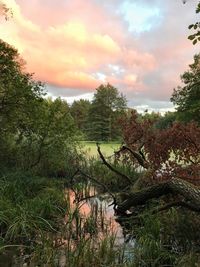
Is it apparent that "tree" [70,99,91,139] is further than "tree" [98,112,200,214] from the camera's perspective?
Yes

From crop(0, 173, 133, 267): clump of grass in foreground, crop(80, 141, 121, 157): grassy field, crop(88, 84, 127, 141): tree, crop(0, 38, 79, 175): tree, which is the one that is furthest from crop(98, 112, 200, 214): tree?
crop(88, 84, 127, 141): tree

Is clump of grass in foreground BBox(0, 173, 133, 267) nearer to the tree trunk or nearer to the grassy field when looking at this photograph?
the tree trunk

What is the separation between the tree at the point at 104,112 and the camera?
5740 cm

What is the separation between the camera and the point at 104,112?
59625 mm

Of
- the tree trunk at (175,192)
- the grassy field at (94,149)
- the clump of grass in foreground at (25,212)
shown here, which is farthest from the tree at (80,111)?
the tree trunk at (175,192)

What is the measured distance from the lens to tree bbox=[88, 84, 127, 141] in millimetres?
57397

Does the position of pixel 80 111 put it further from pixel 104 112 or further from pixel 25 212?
pixel 25 212

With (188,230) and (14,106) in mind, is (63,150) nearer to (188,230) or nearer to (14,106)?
(14,106)

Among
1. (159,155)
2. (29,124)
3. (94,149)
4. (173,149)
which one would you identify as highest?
(29,124)

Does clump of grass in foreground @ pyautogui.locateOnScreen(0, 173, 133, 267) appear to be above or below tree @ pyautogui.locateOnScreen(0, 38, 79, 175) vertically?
below

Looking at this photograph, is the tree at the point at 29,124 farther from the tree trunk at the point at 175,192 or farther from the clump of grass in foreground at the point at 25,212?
the tree trunk at the point at 175,192

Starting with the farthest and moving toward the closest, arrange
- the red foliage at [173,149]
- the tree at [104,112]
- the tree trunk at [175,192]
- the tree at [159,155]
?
the tree at [104,112] → the red foliage at [173,149] → the tree at [159,155] → the tree trunk at [175,192]

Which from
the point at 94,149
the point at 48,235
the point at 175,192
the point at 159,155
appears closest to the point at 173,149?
the point at 159,155

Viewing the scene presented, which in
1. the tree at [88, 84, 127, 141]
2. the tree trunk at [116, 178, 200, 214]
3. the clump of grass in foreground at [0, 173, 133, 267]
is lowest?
the clump of grass in foreground at [0, 173, 133, 267]
